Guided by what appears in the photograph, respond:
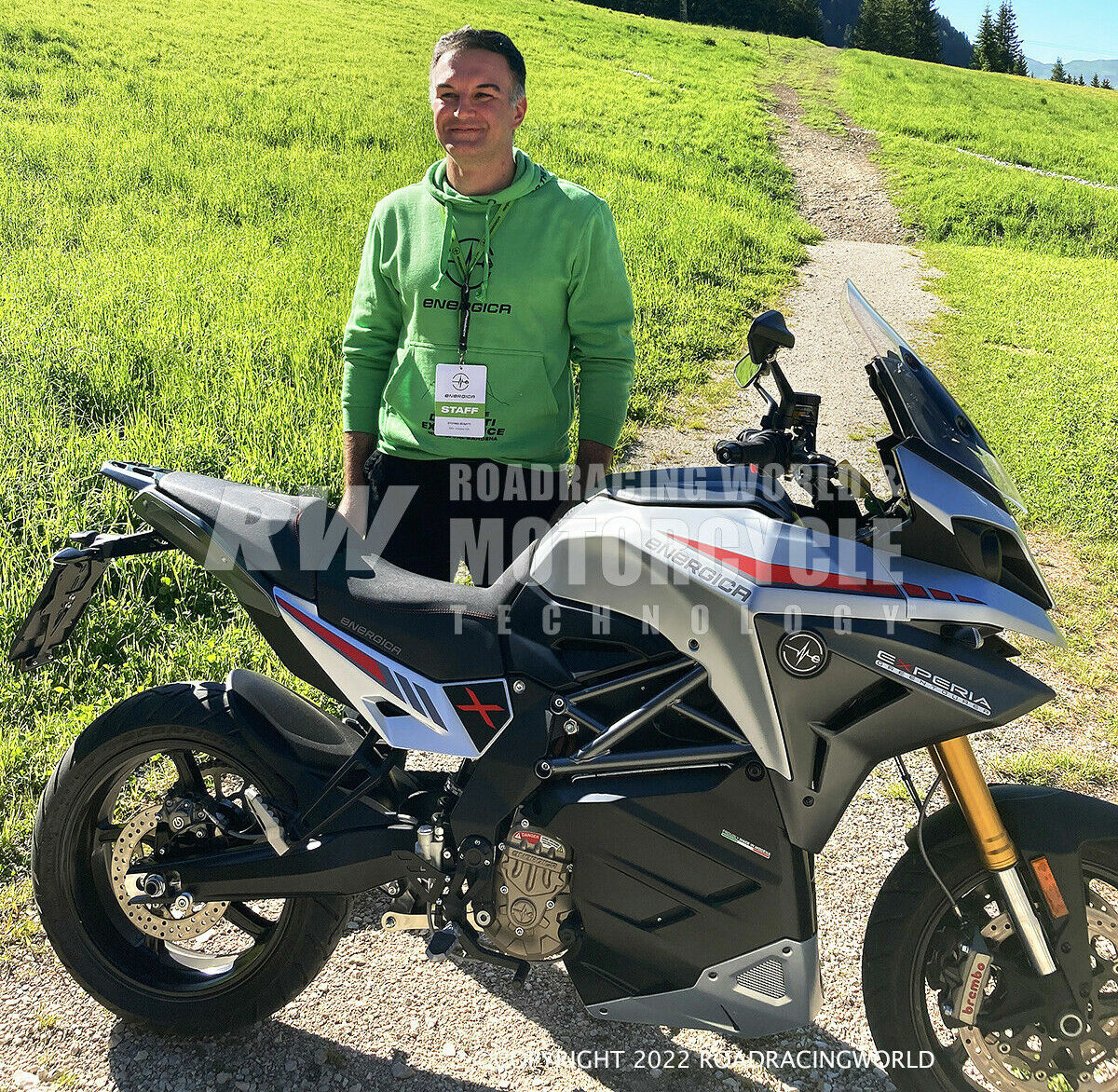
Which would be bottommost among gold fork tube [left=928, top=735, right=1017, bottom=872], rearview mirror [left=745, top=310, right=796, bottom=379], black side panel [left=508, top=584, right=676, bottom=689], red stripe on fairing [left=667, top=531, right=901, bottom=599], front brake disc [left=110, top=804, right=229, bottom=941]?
front brake disc [left=110, top=804, right=229, bottom=941]

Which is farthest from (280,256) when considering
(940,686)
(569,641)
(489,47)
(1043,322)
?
(940,686)

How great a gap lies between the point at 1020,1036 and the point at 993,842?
461 millimetres

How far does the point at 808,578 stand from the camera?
1.98 m

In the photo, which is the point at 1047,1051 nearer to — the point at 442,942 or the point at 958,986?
the point at 958,986

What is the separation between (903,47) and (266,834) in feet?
221

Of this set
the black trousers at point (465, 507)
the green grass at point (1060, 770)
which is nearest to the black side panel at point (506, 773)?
the black trousers at point (465, 507)

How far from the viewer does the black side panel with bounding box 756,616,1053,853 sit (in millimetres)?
1941

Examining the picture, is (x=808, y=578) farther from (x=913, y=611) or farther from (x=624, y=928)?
(x=624, y=928)

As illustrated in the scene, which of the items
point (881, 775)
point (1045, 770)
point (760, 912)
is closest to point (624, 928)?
point (760, 912)

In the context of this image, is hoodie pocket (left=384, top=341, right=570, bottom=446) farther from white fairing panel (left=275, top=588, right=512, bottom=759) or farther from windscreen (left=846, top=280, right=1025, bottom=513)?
windscreen (left=846, top=280, right=1025, bottom=513)

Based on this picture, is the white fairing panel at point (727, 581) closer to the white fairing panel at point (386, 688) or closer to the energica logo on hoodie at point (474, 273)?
the white fairing panel at point (386, 688)

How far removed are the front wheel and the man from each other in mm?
1428

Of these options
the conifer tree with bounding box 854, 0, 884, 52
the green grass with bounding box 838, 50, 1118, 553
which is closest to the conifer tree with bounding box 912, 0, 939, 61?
the conifer tree with bounding box 854, 0, 884, 52

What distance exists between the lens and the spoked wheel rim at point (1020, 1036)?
6.91ft
